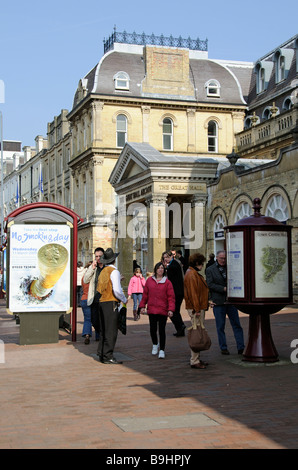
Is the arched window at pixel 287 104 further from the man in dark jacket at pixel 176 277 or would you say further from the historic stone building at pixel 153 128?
the man in dark jacket at pixel 176 277

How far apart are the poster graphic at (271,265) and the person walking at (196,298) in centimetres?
91

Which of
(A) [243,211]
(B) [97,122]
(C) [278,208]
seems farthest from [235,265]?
(B) [97,122]

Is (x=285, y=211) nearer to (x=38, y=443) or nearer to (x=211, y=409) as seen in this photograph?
(x=211, y=409)

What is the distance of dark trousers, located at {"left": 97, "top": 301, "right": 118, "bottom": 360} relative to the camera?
11.1 meters

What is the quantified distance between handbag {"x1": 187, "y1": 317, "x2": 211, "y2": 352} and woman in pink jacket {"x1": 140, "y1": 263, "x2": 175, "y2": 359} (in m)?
1.13

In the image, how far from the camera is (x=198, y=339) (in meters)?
10.1

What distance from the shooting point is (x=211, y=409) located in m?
7.38

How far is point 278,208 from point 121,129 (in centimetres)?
2721

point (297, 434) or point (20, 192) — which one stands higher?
point (20, 192)

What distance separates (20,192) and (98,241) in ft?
127

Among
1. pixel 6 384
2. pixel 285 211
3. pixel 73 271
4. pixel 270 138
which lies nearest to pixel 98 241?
pixel 270 138

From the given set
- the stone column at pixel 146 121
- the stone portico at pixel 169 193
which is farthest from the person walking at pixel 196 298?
the stone column at pixel 146 121

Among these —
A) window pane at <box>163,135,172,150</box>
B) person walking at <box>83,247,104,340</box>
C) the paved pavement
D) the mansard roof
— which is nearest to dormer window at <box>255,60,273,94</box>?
the mansard roof

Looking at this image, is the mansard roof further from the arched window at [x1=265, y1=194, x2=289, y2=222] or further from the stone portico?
the arched window at [x1=265, y1=194, x2=289, y2=222]
